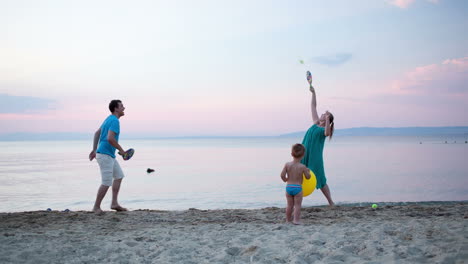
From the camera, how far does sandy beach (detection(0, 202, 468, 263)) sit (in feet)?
12.7

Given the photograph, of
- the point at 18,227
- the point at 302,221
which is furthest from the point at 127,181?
the point at 302,221

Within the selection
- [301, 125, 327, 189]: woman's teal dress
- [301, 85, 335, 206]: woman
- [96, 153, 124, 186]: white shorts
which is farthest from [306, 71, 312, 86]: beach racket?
[96, 153, 124, 186]: white shorts

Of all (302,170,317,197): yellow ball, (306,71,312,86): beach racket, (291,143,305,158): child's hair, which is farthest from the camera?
(306,71,312,86): beach racket

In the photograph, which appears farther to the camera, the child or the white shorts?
the white shorts

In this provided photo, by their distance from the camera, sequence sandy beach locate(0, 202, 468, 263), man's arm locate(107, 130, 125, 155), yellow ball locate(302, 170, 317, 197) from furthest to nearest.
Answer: man's arm locate(107, 130, 125, 155)
yellow ball locate(302, 170, 317, 197)
sandy beach locate(0, 202, 468, 263)

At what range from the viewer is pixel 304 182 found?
228 inches

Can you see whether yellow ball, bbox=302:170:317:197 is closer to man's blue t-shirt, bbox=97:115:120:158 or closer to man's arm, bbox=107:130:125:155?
man's arm, bbox=107:130:125:155

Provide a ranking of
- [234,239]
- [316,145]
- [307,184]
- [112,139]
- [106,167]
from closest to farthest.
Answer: [234,239] < [307,184] < [112,139] < [106,167] < [316,145]

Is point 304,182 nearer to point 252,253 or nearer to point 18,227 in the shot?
point 252,253

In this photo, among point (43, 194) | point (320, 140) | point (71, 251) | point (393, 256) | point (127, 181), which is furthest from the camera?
point (127, 181)

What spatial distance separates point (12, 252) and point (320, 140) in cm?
491

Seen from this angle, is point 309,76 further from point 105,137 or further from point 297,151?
point 105,137

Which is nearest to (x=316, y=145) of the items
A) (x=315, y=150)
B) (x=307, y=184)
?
(x=315, y=150)

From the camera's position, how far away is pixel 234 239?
4633mm
